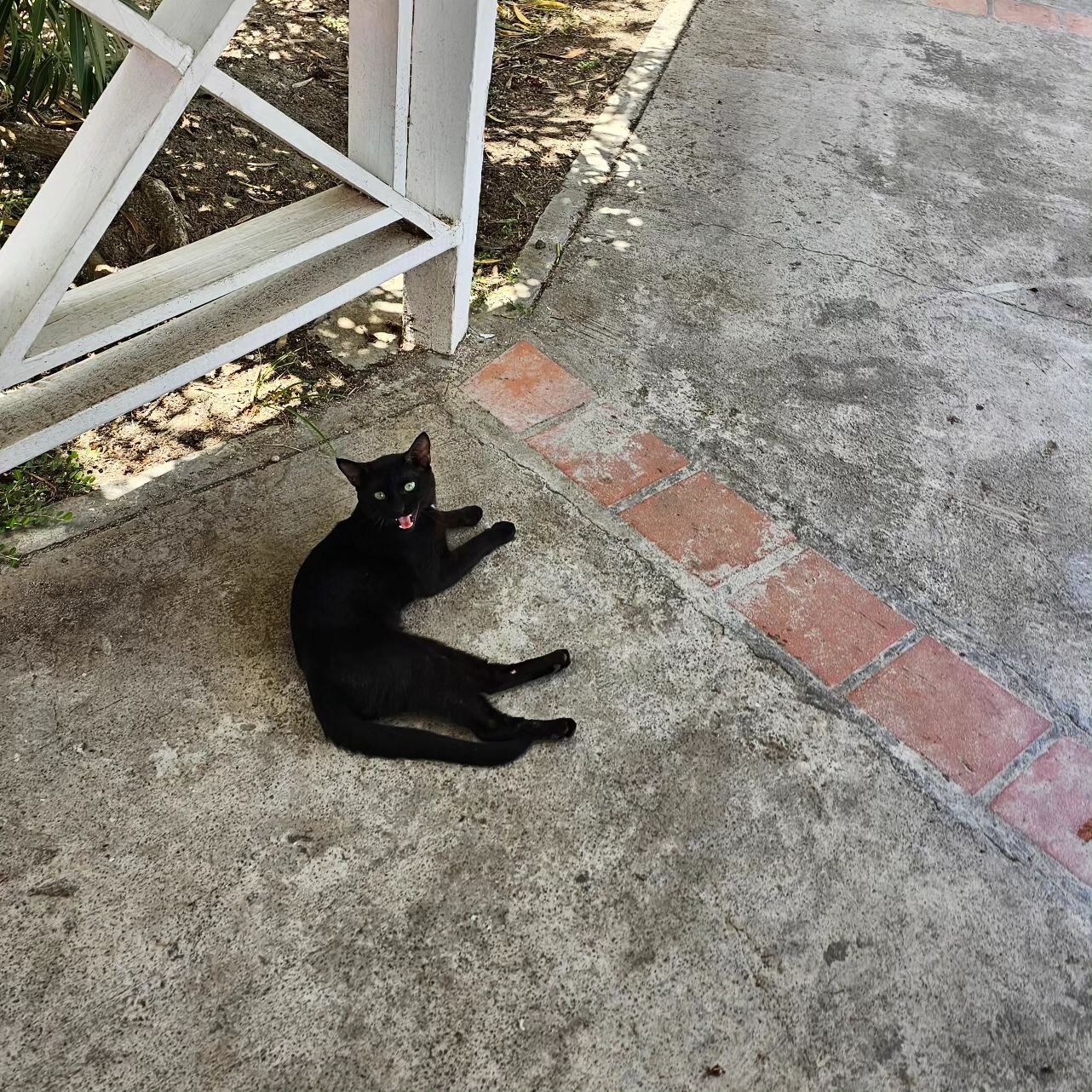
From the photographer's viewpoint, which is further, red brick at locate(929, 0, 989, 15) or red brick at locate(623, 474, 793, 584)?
red brick at locate(929, 0, 989, 15)

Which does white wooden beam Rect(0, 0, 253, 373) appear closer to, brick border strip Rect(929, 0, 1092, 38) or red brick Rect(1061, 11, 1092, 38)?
brick border strip Rect(929, 0, 1092, 38)

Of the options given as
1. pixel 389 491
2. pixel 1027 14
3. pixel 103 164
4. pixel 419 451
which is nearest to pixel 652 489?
pixel 419 451

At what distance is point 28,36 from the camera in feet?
9.04

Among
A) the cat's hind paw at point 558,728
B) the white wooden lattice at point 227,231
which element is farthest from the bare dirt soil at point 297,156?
the cat's hind paw at point 558,728

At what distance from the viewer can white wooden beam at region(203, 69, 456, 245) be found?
7.09 ft

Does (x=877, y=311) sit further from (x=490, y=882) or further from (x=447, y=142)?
(x=490, y=882)

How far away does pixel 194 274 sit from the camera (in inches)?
95.6

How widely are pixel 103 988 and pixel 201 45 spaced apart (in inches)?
71.1

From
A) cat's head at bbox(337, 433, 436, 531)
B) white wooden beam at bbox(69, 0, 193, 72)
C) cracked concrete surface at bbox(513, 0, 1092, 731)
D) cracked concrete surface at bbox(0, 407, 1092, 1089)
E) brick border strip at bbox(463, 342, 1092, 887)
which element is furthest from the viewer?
cracked concrete surface at bbox(513, 0, 1092, 731)

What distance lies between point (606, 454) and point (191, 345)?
3.65ft

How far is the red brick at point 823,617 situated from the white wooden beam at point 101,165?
163cm

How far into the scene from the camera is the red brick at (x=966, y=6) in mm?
5461

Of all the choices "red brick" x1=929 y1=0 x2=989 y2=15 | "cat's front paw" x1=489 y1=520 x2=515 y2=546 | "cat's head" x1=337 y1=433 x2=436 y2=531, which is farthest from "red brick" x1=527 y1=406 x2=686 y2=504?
"red brick" x1=929 y1=0 x2=989 y2=15

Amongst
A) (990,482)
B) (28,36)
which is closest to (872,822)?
(990,482)
